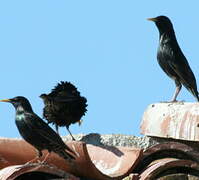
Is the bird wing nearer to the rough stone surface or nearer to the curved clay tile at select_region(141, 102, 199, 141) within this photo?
the curved clay tile at select_region(141, 102, 199, 141)

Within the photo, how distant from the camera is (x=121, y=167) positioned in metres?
6.09

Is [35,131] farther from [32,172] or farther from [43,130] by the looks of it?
[32,172]

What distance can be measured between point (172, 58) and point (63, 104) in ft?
5.50

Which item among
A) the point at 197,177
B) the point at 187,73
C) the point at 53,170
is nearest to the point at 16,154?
the point at 53,170

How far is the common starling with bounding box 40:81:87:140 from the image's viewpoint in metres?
7.29

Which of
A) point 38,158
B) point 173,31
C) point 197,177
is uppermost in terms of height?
point 173,31

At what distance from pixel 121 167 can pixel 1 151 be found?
0.97 meters

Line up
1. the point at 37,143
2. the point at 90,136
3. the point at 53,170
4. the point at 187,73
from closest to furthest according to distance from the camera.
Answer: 1. the point at 53,170
2. the point at 37,143
3. the point at 90,136
4. the point at 187,73

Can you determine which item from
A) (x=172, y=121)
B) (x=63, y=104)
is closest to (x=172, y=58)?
(x=63, y=104)

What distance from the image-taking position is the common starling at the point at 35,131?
6051 millimetres

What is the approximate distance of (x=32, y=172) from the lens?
207 inches

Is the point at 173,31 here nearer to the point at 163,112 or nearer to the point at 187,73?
the point at 187,73

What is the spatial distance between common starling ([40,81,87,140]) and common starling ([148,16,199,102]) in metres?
1.33

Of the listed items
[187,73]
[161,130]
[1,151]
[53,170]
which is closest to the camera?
[53,170]
